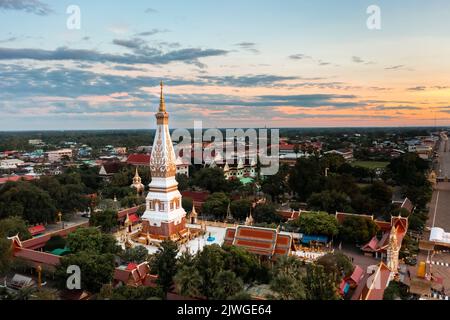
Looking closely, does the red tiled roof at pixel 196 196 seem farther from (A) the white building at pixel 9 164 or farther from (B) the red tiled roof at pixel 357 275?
(A) the white building at pixel 9 164

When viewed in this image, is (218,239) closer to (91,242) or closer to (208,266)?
(91,242)

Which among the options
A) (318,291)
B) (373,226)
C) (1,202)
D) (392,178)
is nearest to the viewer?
(318,291)

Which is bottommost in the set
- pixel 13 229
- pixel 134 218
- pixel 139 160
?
pixel 134 218

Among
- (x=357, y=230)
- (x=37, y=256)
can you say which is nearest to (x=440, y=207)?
(x=357, y=230)

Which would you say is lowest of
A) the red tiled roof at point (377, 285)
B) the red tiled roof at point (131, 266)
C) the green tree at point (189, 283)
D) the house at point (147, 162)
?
the red tiled roof at point (131, 266)

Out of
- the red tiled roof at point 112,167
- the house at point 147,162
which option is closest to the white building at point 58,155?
the house at point 147,162

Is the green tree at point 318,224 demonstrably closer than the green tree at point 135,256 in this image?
No
